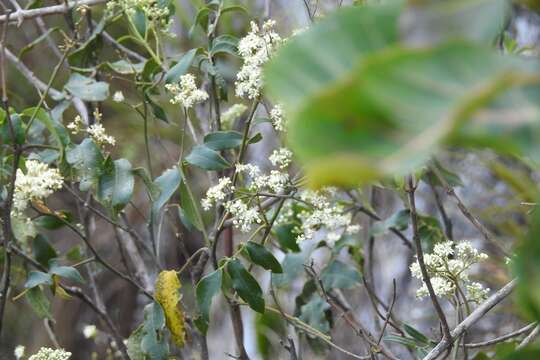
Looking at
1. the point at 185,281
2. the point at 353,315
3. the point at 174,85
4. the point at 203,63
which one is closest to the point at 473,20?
the point at 174,85

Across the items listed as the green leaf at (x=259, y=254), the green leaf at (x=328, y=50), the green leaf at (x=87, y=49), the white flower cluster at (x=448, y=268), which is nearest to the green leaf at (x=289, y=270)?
the green leaf at (x=259, y=254)

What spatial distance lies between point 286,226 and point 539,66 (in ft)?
2.81

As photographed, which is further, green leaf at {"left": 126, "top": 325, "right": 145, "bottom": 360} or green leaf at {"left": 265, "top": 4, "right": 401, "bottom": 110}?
green leaf at {"left": 126, "top": 325, "right": 145, "bottom": 360}

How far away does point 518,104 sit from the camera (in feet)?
1.42

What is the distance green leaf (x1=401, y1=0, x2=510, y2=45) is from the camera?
0.46 meters

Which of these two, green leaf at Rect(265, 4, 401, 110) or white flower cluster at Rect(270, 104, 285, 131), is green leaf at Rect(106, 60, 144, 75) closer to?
white flower cluster at Rect(270, 104, 285, 131)

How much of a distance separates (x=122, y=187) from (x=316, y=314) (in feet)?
1.30

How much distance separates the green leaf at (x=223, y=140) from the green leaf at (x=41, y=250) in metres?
0.34

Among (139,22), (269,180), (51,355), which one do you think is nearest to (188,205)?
(269,180)

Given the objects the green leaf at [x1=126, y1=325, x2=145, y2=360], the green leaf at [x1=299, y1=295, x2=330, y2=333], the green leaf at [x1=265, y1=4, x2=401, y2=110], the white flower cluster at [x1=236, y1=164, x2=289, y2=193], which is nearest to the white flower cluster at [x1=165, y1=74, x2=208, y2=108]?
the white flower cluster at [x1=236, y1=164, x2=289, y2=193]

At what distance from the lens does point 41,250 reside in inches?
51.7

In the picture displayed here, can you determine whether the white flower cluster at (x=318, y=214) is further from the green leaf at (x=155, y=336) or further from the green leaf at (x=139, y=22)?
the green leaf at (x=139, y=22)

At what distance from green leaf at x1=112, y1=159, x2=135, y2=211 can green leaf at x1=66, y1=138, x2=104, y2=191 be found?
0.03 metres

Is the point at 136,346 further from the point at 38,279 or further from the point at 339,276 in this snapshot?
the point at 339,276
